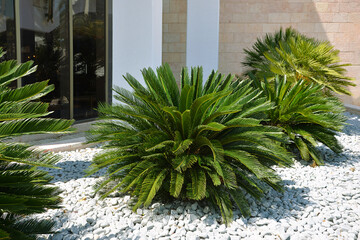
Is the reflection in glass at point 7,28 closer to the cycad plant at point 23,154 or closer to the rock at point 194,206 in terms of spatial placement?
the cycad plant at point 23,154

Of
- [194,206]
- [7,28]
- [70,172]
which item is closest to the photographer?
[194,206]

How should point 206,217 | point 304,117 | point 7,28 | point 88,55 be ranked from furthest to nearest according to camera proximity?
1. point 88,55
2. point 7,28
3. point 304,117
4. point 206,217

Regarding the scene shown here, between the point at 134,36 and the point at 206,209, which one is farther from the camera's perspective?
the point at 134,36

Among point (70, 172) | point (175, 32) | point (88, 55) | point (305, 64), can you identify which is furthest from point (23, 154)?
point (175, 32)

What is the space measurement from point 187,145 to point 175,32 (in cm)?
897

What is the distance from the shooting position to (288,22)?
12.1 metres

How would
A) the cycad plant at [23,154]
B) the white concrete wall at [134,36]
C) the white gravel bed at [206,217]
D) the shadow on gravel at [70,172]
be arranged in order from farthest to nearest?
the white concrete wall at [134,36] < the shadow on gravel at [70,172] < the white gravel bed at [206,217] < the cycad plant at [23,154]

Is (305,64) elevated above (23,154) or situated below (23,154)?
above

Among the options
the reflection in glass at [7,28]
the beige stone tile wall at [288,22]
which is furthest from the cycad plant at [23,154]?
the beige stone tile wall at [288,22]

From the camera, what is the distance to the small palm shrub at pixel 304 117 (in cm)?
584

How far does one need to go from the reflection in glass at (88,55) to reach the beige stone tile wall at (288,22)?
495 centimetres

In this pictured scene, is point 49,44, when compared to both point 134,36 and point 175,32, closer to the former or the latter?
point 134,36

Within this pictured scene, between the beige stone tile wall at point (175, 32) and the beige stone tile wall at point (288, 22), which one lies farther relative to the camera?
the beige stone tile wall at point (288, 22)

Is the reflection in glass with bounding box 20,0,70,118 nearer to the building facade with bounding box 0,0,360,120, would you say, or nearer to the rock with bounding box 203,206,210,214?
the building facade with bounding box 0,0,360,120
